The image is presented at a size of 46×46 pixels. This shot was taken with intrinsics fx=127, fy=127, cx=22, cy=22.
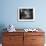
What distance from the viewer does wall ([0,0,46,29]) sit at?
379 cm

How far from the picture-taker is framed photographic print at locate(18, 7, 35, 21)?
378 cm

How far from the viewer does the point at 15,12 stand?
3803mm

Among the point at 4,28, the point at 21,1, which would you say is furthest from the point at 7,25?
the point at 21,1

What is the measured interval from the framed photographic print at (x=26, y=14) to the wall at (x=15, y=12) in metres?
0.09

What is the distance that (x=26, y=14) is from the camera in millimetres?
3811

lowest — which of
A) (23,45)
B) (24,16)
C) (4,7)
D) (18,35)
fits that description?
(23,45)

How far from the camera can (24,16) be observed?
380 cm

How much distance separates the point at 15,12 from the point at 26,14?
1.10 ft

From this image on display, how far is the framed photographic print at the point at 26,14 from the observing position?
3.78 m

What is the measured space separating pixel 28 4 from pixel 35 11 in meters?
0.30

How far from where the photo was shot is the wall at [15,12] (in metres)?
3.79

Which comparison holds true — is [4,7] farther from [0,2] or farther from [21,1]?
[21,1]

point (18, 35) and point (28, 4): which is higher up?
point (28, 4)

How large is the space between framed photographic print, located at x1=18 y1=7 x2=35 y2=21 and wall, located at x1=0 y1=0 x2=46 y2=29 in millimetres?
92
